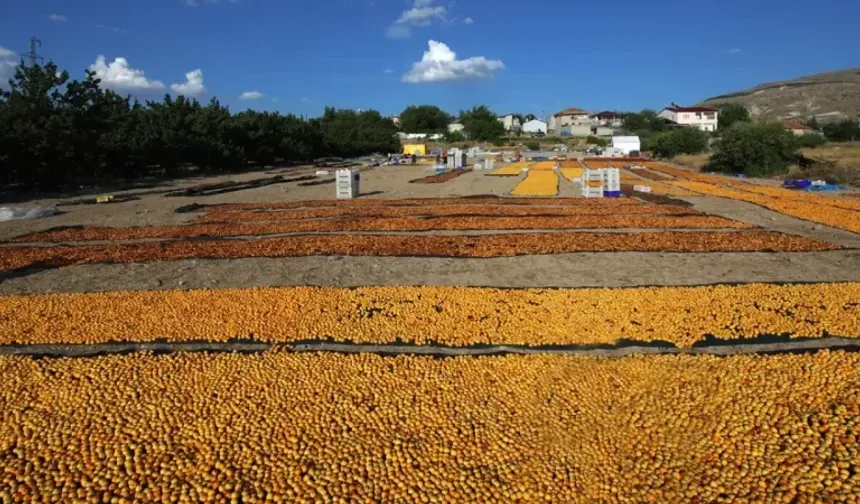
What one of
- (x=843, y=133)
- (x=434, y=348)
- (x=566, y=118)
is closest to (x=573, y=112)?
(x=566, y=118)

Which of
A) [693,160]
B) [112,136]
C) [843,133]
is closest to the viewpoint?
[112,136]

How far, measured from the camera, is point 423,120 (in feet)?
437

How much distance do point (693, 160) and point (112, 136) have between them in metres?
42.9

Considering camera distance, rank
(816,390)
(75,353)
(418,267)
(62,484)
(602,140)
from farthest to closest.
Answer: (602,140)
(418,267)
(75,353)
(816,390)
(62,484)

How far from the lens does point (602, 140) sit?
90625 mm

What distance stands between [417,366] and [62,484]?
10.3 feet

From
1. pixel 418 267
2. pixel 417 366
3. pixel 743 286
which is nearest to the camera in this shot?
pixel 417 366

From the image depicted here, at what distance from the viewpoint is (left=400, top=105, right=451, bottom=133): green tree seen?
132 metres

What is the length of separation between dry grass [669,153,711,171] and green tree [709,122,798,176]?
5.20m

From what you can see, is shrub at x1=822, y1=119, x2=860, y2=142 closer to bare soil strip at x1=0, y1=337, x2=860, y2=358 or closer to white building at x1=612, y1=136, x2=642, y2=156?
white building at x1=612, y1=136, x2=642, y2=156

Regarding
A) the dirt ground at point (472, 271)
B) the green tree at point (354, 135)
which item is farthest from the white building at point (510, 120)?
the dirt ground at point (472, 271)

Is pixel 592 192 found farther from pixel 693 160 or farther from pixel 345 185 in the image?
pixel 693 160

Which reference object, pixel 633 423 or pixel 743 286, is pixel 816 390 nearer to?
pixel 633 423

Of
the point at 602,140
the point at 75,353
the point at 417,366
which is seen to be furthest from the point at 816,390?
the point at 602,140
